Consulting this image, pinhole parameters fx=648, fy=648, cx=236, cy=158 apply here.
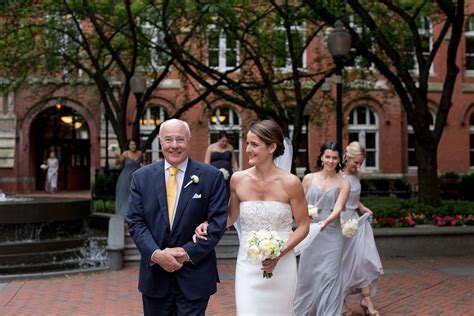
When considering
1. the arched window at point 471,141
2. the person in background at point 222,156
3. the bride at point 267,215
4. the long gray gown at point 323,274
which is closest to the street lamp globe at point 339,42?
the person in background at point 222,156

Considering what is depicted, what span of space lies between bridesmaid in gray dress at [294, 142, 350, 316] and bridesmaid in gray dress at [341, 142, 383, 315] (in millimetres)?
718

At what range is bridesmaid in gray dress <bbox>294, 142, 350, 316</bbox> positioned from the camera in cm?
685

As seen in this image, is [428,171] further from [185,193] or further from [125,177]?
[185,193]

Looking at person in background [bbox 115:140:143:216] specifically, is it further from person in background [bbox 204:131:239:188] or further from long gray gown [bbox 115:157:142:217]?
person in background [bbox 204:131:239:188]

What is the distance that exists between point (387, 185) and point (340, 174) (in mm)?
21680

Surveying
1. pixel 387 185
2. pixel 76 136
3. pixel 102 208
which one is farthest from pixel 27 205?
pixel 76 136

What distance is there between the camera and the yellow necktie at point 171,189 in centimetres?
454

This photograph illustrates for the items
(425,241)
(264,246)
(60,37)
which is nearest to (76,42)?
(60,37)

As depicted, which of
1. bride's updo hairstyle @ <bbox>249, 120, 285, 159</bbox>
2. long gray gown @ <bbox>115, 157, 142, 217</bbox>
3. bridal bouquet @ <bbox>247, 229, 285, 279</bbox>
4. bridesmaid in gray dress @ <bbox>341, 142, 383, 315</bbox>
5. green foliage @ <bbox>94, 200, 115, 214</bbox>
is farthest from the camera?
green foliage @ <bbox>94, 200, 115, 214</bbox>

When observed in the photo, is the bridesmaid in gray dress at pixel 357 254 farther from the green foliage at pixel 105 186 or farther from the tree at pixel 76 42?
the green foliage at pixel 105 186

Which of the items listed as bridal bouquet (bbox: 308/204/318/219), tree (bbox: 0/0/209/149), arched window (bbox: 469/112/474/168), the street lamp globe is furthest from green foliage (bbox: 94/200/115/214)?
arched window (bbox: 469/112/474/168)

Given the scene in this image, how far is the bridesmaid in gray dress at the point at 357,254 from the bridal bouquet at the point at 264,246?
10.6 ft

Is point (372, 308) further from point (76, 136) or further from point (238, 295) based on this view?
point (76, 136)

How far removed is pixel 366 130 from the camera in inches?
Answer: 1321
